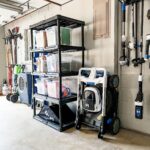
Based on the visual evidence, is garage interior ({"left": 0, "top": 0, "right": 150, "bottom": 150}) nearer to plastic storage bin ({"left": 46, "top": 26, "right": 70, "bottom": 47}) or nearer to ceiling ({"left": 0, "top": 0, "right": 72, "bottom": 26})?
plastic storage bin ({"left": 46, "top": 26, "right": 70, "bottom": 47})

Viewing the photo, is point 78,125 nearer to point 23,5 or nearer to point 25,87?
point 25,87

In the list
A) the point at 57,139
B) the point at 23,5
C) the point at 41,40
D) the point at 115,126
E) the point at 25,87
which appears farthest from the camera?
the point at 25,87

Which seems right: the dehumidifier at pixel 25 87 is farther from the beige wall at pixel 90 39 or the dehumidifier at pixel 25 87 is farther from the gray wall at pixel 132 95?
the gray wall at pixel 132 95

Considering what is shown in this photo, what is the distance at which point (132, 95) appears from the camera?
2756mm

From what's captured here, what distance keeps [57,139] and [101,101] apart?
0.89 metres

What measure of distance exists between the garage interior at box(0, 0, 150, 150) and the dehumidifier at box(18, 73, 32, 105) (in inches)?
35.2

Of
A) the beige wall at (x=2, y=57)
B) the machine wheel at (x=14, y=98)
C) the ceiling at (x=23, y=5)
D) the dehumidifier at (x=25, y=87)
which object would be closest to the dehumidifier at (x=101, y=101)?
the ceiling at (x=23, y=5)

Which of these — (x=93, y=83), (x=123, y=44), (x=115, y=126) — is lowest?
(x=115, y=126)

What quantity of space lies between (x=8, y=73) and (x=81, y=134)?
14.3ft

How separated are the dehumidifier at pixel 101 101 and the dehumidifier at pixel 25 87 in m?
2.14

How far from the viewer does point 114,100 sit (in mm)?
2725

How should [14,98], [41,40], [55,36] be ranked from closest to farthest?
[55,36] → [41,40] → [14,98]

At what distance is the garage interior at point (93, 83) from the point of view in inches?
98.3

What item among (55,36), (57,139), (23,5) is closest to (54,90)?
(57,139)
